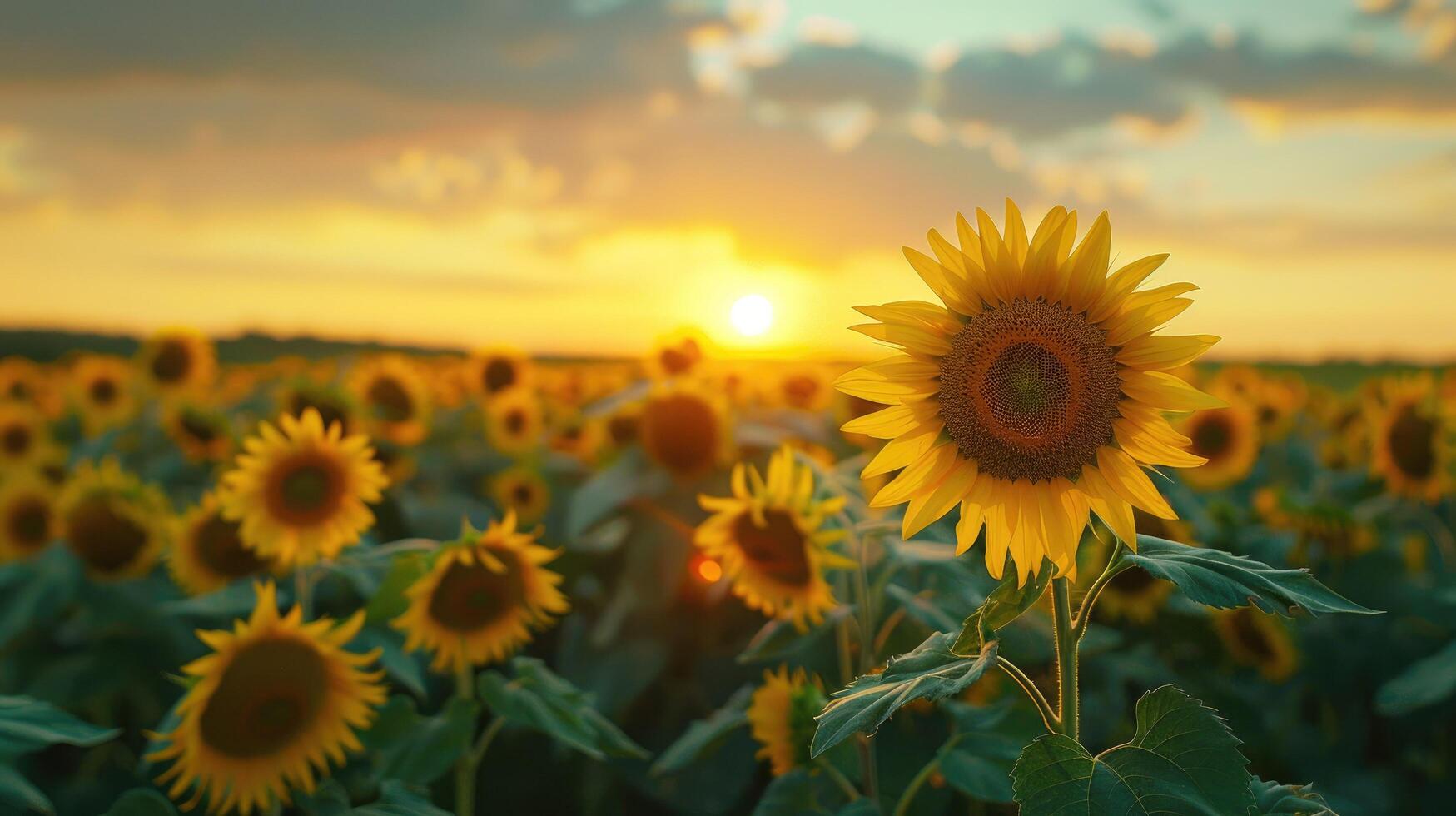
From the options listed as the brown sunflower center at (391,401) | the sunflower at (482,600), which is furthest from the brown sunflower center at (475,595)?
the brown sunflower center at (391,401)

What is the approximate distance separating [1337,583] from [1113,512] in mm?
3664

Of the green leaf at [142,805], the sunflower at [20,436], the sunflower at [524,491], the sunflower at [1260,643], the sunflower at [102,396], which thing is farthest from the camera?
the sunflower at [102,396]

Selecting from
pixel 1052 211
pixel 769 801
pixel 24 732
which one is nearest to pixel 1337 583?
pixel 769 801

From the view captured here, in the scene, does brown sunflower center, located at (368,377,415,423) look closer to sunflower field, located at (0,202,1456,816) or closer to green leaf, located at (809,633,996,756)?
sunflower field, located at (0,202,1456,816)

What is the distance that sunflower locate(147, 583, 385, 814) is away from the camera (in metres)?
2.55

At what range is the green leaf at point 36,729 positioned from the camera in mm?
2109

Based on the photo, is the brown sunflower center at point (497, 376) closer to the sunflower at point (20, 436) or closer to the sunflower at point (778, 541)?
the sunflower at point (20, 436)

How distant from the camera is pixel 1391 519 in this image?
5809 millimetres

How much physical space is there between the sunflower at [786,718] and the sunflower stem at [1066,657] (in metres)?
0.95

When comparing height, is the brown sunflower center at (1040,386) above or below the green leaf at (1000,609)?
above

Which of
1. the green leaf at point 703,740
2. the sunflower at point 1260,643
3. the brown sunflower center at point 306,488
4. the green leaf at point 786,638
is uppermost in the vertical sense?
the brown sunflower center at point 306,488

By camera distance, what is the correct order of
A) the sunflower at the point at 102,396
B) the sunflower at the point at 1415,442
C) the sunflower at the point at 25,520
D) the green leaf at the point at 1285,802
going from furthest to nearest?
the sunflower at the point at 102,396 < the sunflower at the point at 25,520 < the sunflower at the point at 1415,442 < the green leaf at the point at 1285,802

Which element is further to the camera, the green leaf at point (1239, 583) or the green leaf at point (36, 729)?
the green leaf at point (36, 729)

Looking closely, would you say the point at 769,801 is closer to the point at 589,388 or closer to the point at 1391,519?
the point at 1391,519
